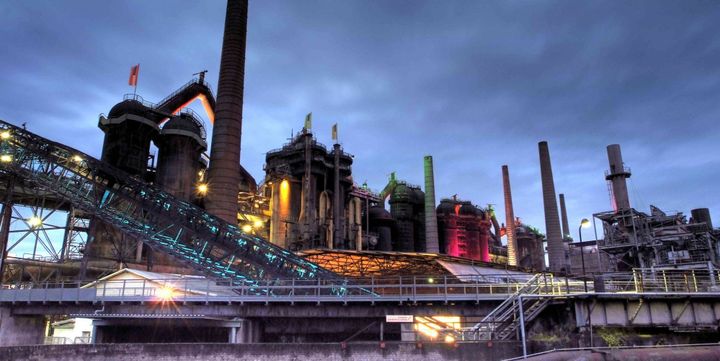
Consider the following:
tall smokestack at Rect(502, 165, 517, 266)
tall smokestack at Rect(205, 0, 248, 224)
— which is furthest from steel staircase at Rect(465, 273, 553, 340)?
tall smokestack at Rect(502, 165, 517, 266)

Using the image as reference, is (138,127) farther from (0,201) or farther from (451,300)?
(451,300)

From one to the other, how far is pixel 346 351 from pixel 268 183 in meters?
52.0

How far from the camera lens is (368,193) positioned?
299 ft

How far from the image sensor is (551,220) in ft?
259

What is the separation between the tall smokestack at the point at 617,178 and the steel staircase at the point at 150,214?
50528 mm

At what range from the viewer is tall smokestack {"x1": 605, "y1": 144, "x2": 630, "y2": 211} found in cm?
6819

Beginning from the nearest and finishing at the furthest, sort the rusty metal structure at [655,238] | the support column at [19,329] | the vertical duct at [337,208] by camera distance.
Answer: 1. the support column at [19,329]
2. the rusty metal structure at [655,238]
3. the vertical duct at [337,208]

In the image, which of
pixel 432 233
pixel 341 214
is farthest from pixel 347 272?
pixel 432 233

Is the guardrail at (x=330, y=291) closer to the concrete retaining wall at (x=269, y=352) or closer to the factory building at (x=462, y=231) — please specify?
the concrete retaining wall at (x=269, y=352)

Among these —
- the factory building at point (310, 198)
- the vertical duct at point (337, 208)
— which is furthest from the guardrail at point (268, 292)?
the vertical duct at point (337, 208)

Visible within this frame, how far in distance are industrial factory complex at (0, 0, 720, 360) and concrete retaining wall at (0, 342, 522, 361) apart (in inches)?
2.2

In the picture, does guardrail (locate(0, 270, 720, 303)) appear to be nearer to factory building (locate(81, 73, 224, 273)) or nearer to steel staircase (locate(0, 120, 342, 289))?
steel staircase (locate(0, 120, 342, 289))

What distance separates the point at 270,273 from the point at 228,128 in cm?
1875

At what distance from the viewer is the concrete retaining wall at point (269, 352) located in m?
19.8
